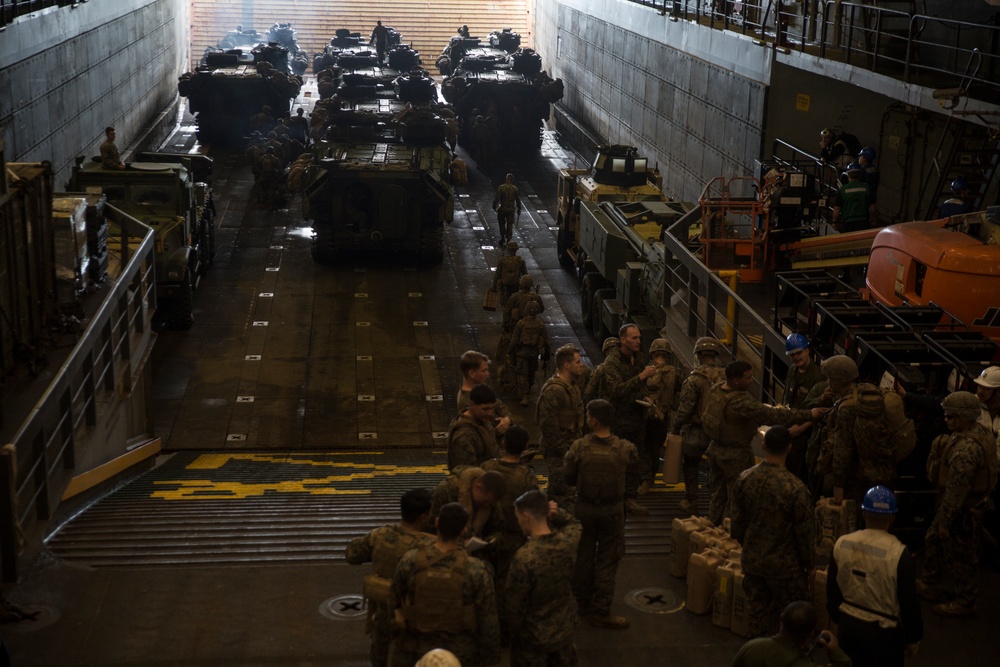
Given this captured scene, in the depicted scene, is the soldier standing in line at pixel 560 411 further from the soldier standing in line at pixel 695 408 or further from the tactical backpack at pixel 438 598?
the tactical backpack at pixel 438 598

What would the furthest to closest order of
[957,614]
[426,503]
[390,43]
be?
[390,43]
[957,614]
[426,503]

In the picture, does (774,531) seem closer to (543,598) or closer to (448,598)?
(543,598)

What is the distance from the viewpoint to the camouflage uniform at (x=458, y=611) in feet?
19.8

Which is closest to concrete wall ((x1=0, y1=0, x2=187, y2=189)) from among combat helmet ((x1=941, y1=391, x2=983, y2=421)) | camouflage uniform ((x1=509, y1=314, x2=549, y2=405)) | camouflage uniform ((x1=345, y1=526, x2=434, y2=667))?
camouflage uniform ((x1=509, y1=314, x2=549, y2=405))

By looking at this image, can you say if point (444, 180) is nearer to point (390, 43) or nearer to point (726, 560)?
point (726, 560)

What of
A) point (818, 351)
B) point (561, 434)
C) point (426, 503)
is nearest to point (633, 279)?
point (818, 351)

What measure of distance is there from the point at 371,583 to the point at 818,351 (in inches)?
192

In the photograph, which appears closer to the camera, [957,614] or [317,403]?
[957,614]

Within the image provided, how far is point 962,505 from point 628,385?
2833 millimetres

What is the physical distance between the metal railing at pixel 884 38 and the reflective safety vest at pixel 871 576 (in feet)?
24.1

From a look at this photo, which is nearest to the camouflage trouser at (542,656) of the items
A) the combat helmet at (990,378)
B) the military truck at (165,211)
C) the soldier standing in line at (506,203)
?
the combat helmet at (990,378)

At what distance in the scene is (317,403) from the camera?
16359 millimetres

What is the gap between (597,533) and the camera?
25.7 ft

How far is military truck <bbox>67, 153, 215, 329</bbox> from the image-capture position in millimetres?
18734
